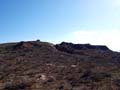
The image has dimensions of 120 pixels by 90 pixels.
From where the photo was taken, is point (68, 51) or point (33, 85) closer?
point (33, 85)

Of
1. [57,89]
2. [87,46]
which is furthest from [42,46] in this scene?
[57,89]

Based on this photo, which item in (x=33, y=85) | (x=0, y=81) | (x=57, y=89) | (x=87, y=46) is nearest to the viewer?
(x=57, y=89)

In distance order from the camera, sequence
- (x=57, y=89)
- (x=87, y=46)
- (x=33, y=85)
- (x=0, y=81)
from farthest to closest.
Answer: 1. (x=87, y=46)
2. (x=0, y=81)
3. (x=33, y=85)
4. (x=57, y=89)

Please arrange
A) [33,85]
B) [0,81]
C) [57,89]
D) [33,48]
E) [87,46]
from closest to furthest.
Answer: [57,89] < [33,85] < [0,81] < [33,48] < [87,46]

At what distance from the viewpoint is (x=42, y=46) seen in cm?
6644

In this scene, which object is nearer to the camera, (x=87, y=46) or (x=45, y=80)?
(x=45, y=80)

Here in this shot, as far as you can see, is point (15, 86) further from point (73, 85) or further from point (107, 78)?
point (107, 78)

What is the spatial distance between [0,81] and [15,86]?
4401 mm

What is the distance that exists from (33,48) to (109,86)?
144ft

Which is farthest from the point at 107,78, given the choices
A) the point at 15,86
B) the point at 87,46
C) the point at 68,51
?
the point at 87,46

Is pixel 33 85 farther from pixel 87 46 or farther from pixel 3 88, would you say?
pixel 87 46

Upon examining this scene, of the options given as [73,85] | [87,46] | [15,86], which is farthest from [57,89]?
[87,46]

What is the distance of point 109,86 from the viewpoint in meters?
21.5

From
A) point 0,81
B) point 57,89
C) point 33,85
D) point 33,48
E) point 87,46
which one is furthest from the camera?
point 87,46
